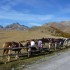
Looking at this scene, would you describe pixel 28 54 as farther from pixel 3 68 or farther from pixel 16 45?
pixel 3 68

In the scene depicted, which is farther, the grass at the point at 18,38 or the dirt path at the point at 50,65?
the grass at the point at 18,38

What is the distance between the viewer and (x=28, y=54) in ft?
75.5

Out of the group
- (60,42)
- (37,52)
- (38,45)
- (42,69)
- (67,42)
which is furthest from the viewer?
(67,42)

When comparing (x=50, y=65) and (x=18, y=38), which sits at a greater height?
(x=18, y=38)

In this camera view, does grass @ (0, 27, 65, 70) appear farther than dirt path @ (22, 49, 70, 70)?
Yes

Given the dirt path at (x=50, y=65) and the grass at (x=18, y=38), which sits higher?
the grass at (x=18, y=38)

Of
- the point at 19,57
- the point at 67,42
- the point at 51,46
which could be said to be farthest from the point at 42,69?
the point at 67,42

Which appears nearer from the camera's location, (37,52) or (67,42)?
(37,52)

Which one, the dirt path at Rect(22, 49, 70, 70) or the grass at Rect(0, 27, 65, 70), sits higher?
the grass at Rect(0, 27, 65, 70)

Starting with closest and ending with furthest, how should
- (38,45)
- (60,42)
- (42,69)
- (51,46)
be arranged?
(42,69) → (38,45) → (51,46) → (60,42)

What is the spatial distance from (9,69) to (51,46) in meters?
17.7

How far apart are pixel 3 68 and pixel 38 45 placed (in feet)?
41.9

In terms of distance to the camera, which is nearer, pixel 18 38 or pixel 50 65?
pixel 50 65

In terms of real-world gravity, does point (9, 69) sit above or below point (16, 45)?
below
